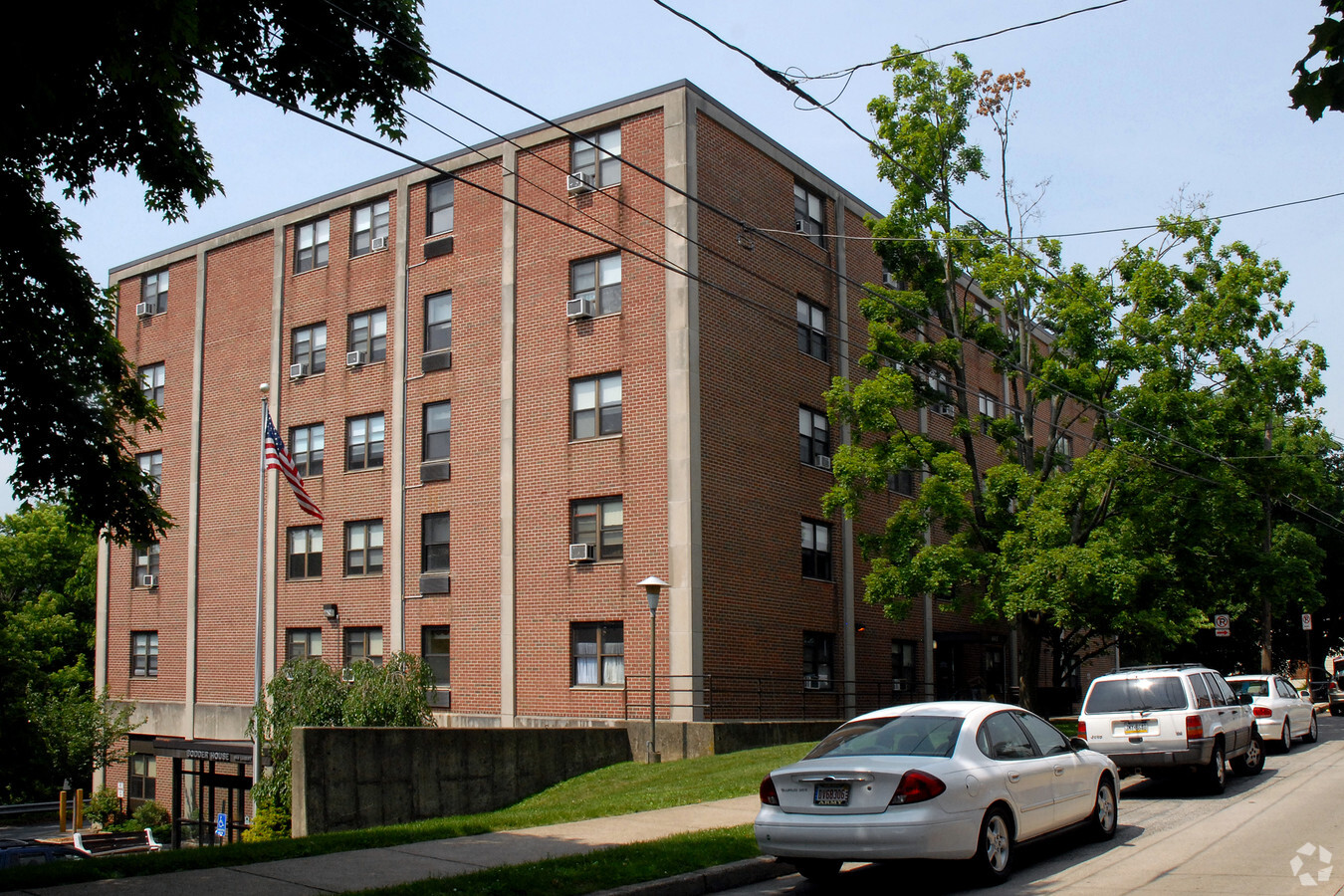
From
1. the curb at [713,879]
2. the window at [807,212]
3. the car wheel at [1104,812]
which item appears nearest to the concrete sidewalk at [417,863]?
the curb at [713,879]

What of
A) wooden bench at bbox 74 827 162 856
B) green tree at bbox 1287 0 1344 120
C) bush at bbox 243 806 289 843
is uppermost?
green tree at bbox 1287 0 1344 120

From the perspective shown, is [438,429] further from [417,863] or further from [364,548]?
[417,863]

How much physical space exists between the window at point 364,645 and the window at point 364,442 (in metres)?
4.23

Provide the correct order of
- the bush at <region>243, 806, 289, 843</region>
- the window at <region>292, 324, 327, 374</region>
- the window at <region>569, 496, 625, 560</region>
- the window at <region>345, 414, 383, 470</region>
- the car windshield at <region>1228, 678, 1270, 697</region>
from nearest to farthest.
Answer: the bush at <region>243, 806, 289, 843</region>
the car windshield at <region>1228, 678, 1270, 697</region>
the window at <region>569, 496, 625, 560</region>
the window at <region>345, 414, 383, 470</region>
the window at <region>292, 324, 327, 374</region>

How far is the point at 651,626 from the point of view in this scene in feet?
80.0

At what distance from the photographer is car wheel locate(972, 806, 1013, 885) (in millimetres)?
9828

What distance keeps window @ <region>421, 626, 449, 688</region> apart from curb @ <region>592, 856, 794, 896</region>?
753 inches

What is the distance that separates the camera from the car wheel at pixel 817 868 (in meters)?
10.3

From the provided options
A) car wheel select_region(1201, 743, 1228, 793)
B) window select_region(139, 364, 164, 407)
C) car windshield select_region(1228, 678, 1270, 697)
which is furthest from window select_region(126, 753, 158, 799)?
car wheel select_region(1201, 743, 1228, 793)

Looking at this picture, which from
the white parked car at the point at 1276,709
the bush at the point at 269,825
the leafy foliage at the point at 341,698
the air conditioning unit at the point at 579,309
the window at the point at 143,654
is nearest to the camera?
the bush at the point at 269,825

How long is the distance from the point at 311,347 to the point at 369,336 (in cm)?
249

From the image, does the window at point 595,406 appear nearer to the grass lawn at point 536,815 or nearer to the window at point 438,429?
the window at point 438,429

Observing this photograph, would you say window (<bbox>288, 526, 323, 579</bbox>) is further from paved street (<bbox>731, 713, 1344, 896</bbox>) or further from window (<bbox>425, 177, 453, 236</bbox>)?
paved street (<bbox>731, 713, 1344, 896</bbox>)

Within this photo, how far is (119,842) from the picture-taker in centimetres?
3375
